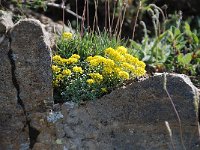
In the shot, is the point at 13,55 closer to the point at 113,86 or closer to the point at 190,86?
the point at 113,86

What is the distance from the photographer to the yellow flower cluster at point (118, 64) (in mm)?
4102

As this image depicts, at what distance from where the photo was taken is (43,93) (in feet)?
13.0

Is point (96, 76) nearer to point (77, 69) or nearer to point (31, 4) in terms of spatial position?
point (77, 69)

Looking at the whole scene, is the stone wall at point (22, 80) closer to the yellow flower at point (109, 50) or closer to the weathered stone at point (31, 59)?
the weathered stone at point (31, 59)

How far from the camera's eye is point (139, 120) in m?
3.90

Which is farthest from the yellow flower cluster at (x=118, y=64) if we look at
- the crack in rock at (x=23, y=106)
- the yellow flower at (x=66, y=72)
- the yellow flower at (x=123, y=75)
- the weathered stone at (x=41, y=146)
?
the weathered stone at (x=41, y=146)

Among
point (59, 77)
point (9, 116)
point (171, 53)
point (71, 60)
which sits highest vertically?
point (71, 60)

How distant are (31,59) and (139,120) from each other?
2.92 ft

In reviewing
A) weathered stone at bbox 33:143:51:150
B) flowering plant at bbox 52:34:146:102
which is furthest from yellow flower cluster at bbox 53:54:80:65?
weathered stone at bbox 33:143:51:150

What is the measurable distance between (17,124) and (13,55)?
19.6 inches

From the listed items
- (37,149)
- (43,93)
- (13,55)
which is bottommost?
(37,149)

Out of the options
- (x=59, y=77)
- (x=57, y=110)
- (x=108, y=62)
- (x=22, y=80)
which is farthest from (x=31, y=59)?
(x=108, y=62)

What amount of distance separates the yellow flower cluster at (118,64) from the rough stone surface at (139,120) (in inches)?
8.2

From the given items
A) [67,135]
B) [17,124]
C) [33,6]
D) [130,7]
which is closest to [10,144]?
[17,124]
